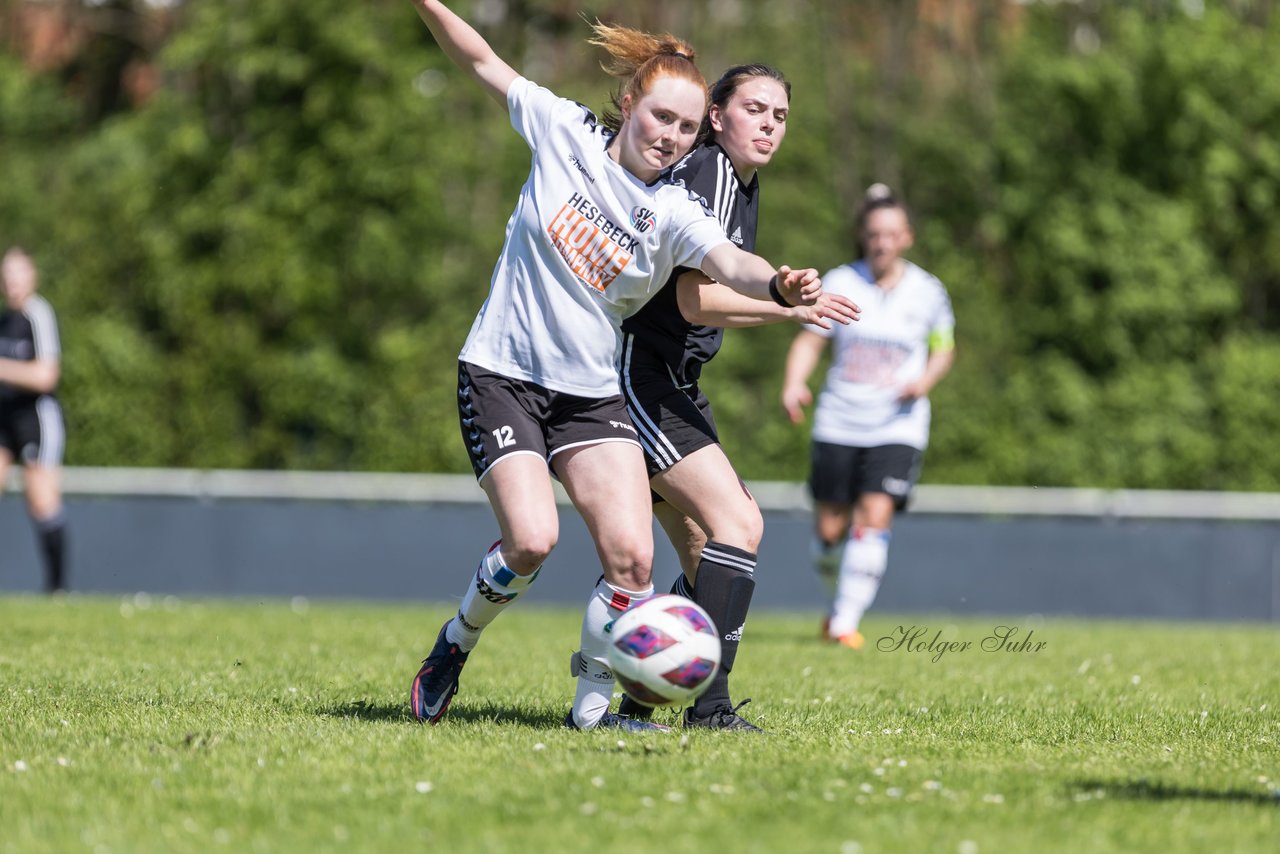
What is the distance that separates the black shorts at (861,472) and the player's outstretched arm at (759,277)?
16.0ft

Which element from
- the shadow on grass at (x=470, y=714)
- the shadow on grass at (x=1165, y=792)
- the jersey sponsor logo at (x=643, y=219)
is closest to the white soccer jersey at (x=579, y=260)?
the jersey sponsor logo at (x=643, y=219)

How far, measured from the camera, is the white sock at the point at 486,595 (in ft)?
18.3

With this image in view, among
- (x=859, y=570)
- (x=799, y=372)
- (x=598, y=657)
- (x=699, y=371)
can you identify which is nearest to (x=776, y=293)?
(x=699, y=371)

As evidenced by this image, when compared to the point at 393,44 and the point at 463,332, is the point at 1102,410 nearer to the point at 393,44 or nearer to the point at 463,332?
the point at 463,332

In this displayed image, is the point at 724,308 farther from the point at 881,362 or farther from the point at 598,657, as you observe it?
the point at 881,362

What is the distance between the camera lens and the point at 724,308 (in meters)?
5.56

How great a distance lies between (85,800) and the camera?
412 cm

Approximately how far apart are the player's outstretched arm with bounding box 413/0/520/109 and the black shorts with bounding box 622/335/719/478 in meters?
1.03

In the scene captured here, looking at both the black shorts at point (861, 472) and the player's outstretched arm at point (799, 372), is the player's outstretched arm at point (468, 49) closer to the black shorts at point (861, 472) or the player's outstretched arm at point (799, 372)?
the player's outstretched arm at point (799, 372)

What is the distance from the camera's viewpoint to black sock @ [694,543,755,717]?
5641 mm

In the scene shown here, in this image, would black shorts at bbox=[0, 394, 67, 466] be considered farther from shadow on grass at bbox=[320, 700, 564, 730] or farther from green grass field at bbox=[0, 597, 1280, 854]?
shadow on grass at bbox=[320, 700, 564, 730]

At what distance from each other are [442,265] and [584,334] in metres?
15.2

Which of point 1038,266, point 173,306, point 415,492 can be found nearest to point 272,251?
point 173,306

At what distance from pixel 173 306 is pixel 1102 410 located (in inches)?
429
